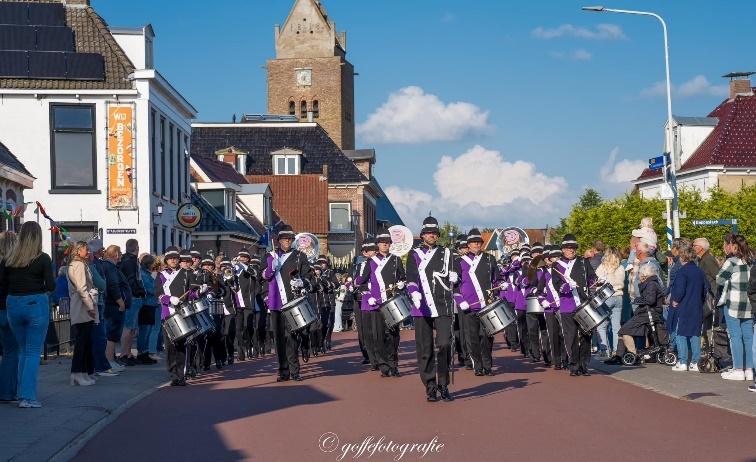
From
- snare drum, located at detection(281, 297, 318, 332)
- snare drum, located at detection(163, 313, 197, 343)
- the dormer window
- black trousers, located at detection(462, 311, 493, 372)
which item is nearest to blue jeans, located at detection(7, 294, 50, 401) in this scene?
snare drum, located at detection(163, 313, 197, 343)

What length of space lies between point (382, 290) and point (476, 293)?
1429 mm

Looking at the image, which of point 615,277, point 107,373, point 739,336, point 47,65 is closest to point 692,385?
point 739,336

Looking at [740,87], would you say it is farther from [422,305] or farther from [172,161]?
[422,305]

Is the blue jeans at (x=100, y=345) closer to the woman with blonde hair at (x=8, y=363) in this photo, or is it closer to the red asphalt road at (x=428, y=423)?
the red asphalt road at (x=428, y=423)

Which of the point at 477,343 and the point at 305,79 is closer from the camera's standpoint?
the point at 477,343

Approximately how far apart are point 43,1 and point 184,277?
21052mm

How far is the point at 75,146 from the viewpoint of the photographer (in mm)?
34219

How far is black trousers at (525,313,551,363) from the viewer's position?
20180mm

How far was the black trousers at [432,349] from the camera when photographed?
14102mm

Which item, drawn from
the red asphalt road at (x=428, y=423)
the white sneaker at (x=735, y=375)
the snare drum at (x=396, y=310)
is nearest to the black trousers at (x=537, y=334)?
the red asphalt road at (x=428, y=423)

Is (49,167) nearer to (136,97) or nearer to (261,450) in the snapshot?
(136,97)

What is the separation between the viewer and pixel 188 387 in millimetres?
16922

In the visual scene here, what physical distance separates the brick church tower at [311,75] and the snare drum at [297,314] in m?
98.1

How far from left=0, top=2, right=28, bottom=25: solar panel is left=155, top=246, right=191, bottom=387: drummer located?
19.1m
